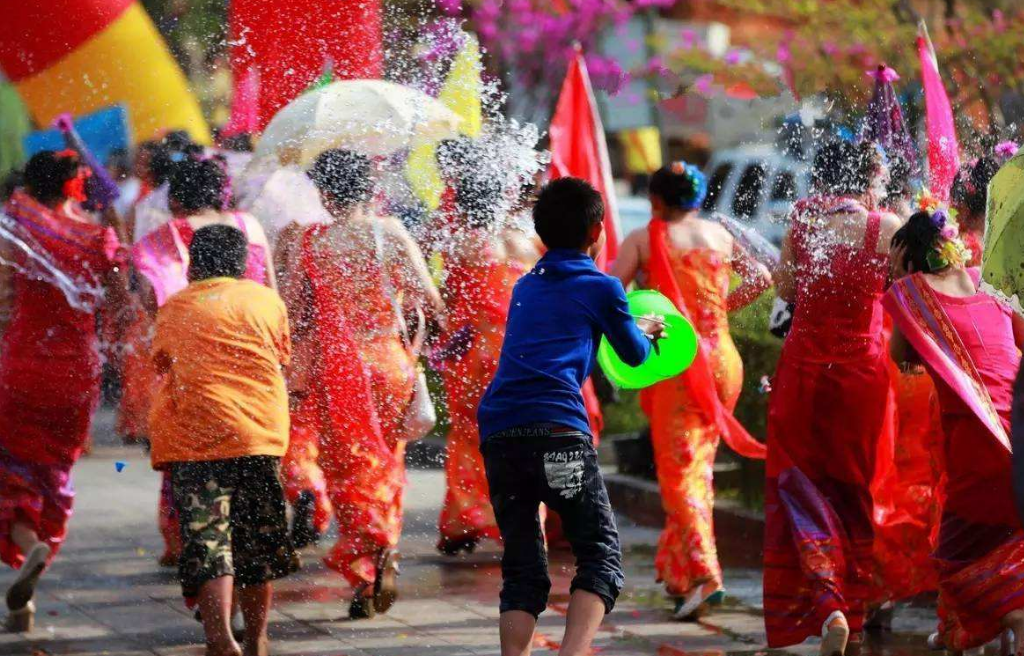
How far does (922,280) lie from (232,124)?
3557mm

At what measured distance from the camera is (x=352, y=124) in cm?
704

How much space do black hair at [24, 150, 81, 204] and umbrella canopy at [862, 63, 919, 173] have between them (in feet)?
11.2

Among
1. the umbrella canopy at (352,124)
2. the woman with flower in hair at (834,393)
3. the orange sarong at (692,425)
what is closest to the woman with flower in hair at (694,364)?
the orange sarong at (692,425)

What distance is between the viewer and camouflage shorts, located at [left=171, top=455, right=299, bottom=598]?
18.9ft

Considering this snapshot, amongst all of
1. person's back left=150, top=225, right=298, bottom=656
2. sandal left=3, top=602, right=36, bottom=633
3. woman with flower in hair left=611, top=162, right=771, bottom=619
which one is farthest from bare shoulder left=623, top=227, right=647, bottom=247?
sandal left=3, top=602, right=36, bottom=633

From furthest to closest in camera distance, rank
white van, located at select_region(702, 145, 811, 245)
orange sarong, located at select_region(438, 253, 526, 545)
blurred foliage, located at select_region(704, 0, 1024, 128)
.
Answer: blurred foliage, located at select_region(704, 0, 1024, 128) → white van, located at select_region(702, 145, 811, 245) → orange sarong, located at select_region(438, 253, 526, 545)

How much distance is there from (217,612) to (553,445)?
151 cm

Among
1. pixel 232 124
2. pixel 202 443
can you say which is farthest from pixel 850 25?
pixel 202 443

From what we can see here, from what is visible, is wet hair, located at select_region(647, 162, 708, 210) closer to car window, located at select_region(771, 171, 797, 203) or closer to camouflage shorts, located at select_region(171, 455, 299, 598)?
car window, located at select_region(771, 171, 797, 203)

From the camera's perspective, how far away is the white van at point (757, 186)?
27.5ft

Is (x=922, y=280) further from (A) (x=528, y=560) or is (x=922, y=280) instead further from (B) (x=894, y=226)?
(A) (x=528, y=560)

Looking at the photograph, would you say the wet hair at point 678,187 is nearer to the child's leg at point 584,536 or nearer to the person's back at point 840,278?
the person's back at point 840,278

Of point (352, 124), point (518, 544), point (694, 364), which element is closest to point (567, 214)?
point (518, 544)

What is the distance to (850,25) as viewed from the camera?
15.2 metres
